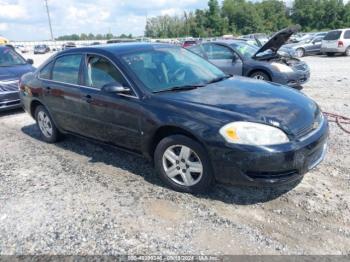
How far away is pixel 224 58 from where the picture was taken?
31.8 ft

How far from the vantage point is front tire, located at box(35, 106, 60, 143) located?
572 centimetres

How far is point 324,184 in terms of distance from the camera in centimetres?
391

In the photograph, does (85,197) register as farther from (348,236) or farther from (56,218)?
(348,236)

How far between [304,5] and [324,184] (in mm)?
86973

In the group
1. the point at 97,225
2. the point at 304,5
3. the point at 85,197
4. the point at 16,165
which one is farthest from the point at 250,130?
the point at 304,5

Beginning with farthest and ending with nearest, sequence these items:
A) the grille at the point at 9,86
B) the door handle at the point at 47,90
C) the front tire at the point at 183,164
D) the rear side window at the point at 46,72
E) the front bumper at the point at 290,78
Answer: the front bumper at the point at 290,78
the grille at the point at 9,86
the rear side window at the point at 46,72
the door handle at the point at 47,90
the front tire at the point at 183,164

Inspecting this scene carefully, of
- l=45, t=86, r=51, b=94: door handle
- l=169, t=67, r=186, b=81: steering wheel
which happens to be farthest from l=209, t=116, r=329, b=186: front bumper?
l=45, t=86, r=51, b=94: door handle

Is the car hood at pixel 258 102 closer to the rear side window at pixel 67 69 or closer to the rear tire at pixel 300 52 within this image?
the rear side window at pixel 67 69

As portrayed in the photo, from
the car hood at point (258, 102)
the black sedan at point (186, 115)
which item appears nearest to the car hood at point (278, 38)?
the black sedan at point (186, 115)

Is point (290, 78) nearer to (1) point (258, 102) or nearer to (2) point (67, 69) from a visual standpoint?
(1) point (258, 102)

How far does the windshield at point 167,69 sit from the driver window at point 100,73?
0.60 feet

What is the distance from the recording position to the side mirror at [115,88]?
4.01 metres

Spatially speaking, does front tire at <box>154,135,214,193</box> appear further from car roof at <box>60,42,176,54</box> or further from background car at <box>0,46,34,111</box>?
background car at <box>0,46,34,111</box>

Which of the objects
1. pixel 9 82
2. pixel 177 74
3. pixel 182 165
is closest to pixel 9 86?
pixel 9 82
